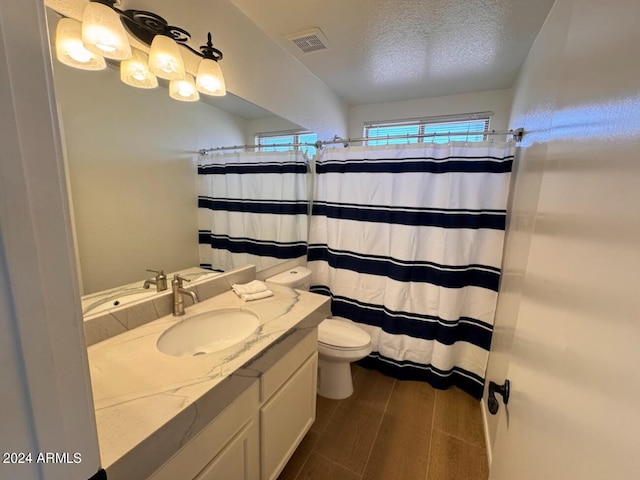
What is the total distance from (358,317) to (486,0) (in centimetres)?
217

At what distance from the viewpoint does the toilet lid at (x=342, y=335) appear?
1.84 m

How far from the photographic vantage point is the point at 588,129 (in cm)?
50

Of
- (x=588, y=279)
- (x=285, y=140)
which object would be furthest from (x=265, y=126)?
(x=588, y=279)

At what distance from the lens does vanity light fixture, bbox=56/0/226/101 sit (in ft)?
3.12

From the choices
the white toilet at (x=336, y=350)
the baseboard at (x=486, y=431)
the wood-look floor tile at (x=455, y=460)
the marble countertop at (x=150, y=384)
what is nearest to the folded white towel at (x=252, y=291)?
the marble countertop at (x=150, y=384)

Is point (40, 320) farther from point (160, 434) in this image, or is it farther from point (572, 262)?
point (572, 262)

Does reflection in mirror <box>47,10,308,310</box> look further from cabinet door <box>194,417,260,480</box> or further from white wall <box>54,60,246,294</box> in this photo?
cabinet door <box>194,417,260,480</box>

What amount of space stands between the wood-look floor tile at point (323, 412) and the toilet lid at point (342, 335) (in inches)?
17.9

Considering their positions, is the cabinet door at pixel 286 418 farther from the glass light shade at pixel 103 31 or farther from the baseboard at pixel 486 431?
the glass light shade at pixel 103 31

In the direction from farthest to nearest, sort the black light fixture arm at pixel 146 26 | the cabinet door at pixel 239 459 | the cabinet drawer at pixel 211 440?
the black light fixture arm at pixel 146 26
the cabinet door at pixel 239 459
the cabinet drawer at pixel 211 440

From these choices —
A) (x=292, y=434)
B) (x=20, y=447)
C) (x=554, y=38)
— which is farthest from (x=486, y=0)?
(x=292, y=434)

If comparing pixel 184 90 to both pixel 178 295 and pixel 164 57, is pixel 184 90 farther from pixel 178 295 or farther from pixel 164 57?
pixel 178 295

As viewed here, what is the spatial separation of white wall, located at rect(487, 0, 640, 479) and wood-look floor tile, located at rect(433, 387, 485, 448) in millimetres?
1080

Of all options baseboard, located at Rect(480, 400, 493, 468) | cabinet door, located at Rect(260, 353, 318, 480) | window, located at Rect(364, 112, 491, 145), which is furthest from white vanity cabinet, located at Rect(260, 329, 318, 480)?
window, located at Rect(364, 112, 491, 145)
